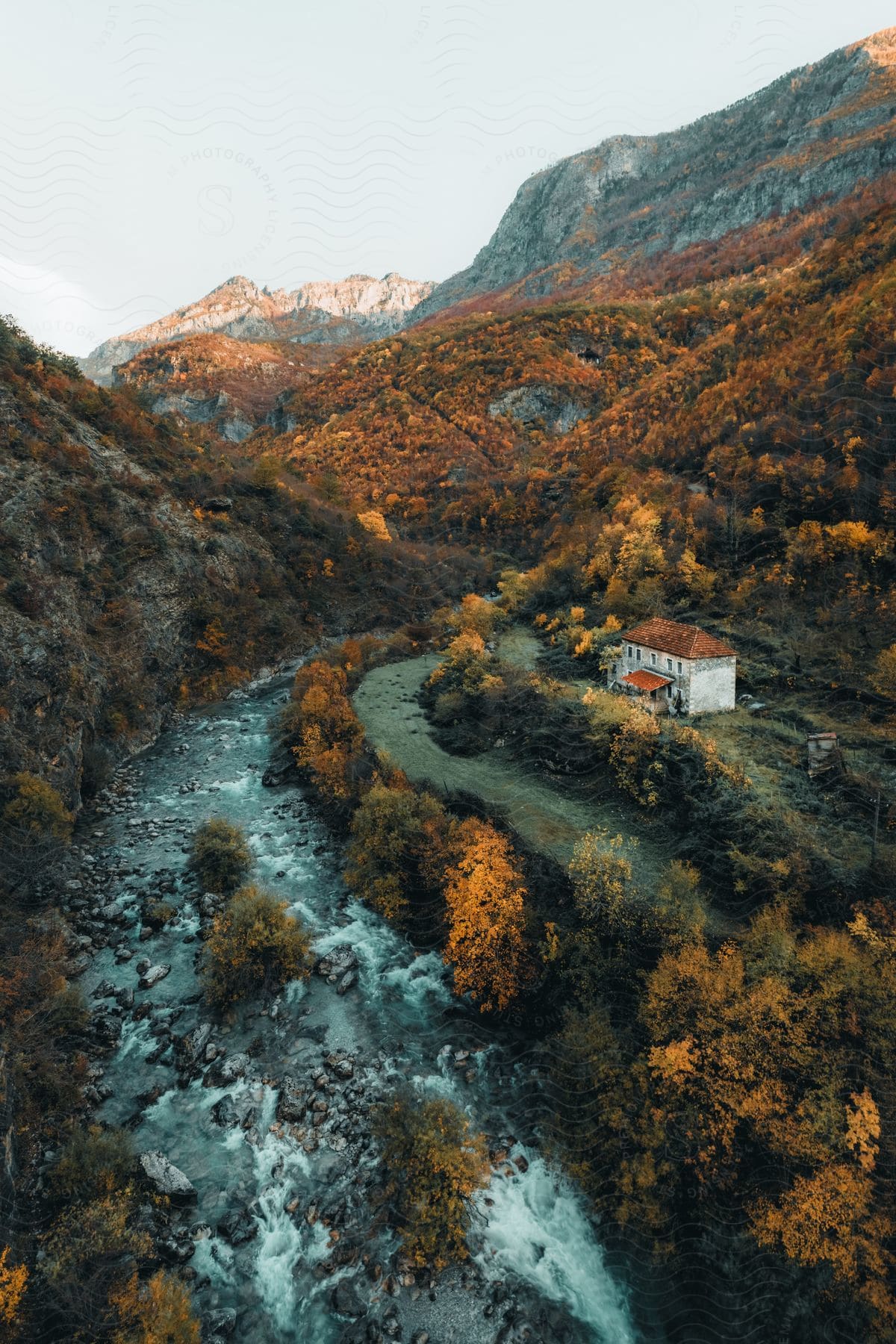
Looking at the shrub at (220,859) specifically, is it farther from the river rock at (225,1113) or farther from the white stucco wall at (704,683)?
the white stucco wall at (704,683)

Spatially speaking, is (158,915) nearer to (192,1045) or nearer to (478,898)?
(192,1045)

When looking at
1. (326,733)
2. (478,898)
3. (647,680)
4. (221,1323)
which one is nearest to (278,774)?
(326,733)

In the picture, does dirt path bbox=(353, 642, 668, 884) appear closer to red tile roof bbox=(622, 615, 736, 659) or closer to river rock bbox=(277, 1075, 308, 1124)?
red tile roof bbox=(622, 615, 736, 659)

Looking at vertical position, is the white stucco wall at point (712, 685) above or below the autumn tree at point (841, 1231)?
above

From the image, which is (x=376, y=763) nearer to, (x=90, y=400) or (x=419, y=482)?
(x=90, y=400)

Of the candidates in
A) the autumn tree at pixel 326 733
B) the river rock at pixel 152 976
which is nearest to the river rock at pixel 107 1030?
the river rock at pixel 152 976

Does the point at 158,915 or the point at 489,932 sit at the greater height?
the point at 489,932

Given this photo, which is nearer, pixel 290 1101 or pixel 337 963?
pixel 290 1101
